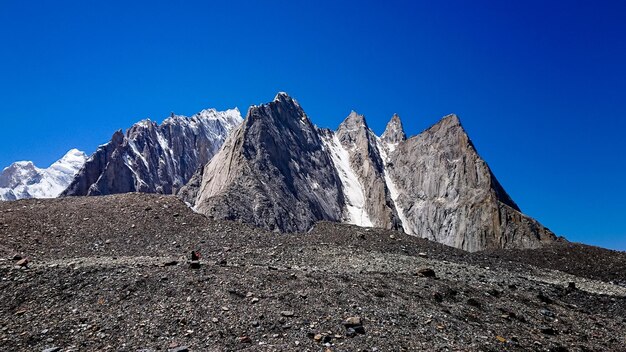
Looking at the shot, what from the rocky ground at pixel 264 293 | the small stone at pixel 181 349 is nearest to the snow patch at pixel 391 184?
the rocky ground at pixel 264 293

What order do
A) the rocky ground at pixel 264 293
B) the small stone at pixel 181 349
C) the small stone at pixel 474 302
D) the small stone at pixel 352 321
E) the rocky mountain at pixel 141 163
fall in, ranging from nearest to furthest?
the small stone at pixel 181 349 → the rocky ground at pixel 264 293 → the small stone at pixel 352 321 → the small stone at pixel 474 302 → the rocky mountain at pixel 141 163

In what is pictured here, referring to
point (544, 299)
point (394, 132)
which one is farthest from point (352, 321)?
point (394, 132)

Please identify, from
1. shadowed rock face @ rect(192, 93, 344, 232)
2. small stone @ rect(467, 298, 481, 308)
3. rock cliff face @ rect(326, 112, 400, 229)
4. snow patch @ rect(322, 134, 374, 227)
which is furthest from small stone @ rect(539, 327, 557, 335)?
snow patch @ rect(322, 134, 374, 227)

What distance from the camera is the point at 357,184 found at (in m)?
162

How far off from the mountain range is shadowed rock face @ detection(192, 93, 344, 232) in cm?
38

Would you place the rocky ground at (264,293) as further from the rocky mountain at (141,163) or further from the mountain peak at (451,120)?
the rocky mountain at (141,163)

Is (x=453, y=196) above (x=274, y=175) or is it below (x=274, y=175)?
above

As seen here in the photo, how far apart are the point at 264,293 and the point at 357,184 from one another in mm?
149035

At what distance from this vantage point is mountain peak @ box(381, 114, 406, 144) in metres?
186

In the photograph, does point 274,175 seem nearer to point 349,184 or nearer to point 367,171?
point 349,184

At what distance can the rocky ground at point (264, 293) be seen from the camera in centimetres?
1129

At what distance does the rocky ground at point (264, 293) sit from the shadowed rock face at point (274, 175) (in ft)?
246

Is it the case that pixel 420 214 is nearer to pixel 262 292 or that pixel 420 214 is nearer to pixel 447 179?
pixel 447 179

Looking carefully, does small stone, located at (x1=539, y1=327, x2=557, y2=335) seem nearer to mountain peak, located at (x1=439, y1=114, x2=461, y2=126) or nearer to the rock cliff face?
the rock cliff face
